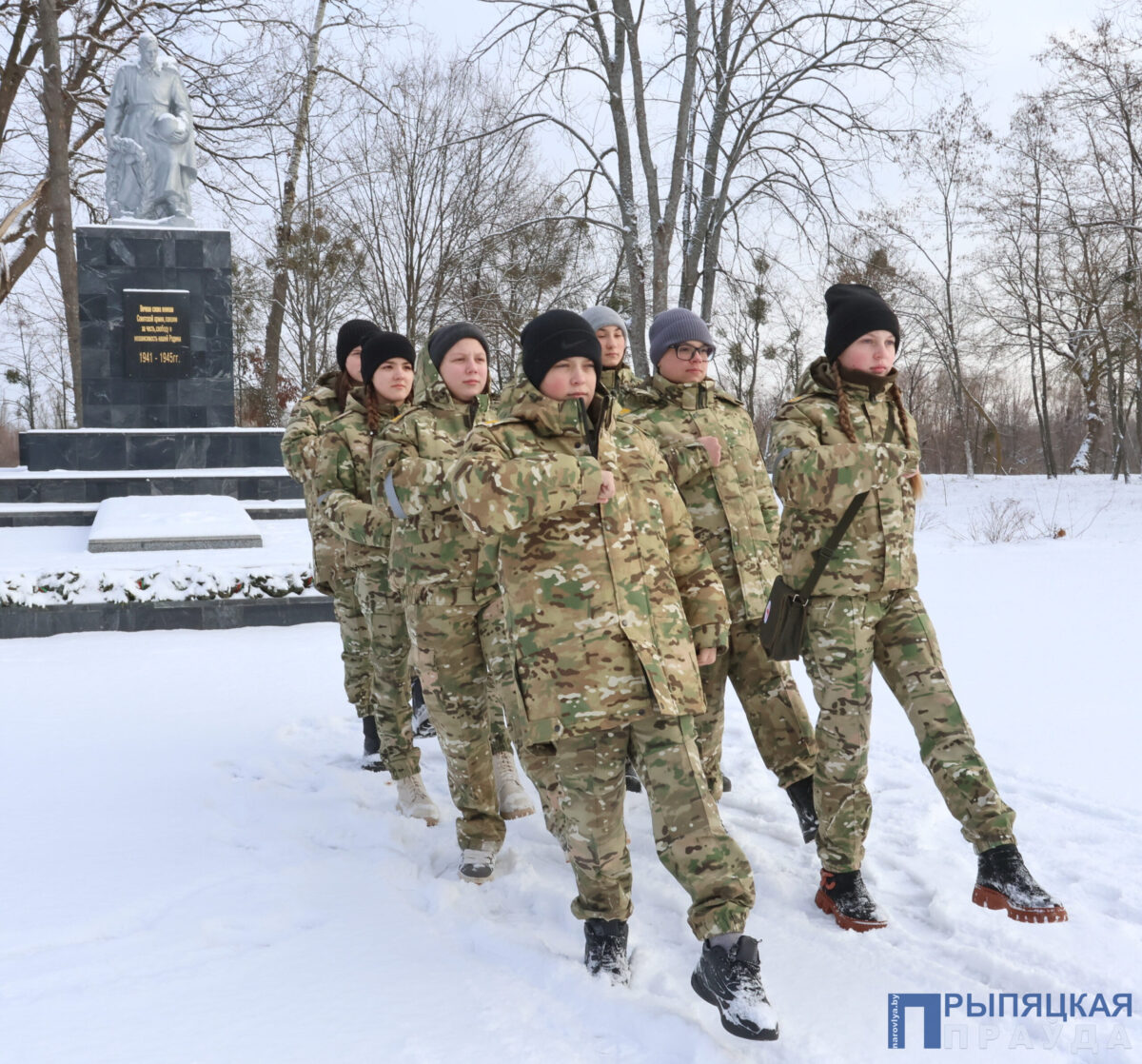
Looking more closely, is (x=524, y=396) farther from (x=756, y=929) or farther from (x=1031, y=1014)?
(x=1031, y=1014)

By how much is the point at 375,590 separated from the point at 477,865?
147 cm

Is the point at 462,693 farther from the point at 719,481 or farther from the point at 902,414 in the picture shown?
the point at 902,414

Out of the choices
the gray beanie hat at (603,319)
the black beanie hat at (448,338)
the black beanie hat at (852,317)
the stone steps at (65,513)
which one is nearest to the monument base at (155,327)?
the stone steps at (65,513)

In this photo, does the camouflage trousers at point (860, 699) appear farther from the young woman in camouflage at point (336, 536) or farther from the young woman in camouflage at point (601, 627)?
the young woman in camouflage at point (336, 536)

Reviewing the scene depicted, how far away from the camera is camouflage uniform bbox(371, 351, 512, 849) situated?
372 cm

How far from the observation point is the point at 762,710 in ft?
12.7

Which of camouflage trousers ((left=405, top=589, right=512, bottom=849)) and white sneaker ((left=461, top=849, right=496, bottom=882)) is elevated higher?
camouflage trousers ((left=405, top=589, right=512, bottom=849))

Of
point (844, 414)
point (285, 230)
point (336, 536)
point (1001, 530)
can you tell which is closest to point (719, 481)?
point (844, 414)

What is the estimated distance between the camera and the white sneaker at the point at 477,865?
3635 millimetres

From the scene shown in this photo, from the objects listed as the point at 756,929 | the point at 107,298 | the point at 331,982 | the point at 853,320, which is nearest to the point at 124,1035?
the point at 331,982

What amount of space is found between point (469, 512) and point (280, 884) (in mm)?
1797

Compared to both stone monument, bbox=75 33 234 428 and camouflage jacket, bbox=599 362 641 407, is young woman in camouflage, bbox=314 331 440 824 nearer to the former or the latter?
camouflage jacket, bbox=599 362 641 407

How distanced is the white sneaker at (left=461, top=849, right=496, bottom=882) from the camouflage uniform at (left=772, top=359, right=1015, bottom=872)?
1.21 m

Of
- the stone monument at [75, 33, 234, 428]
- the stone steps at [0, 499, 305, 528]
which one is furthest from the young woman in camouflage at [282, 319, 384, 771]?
the stone monument at [75, 33, 234, 428]
